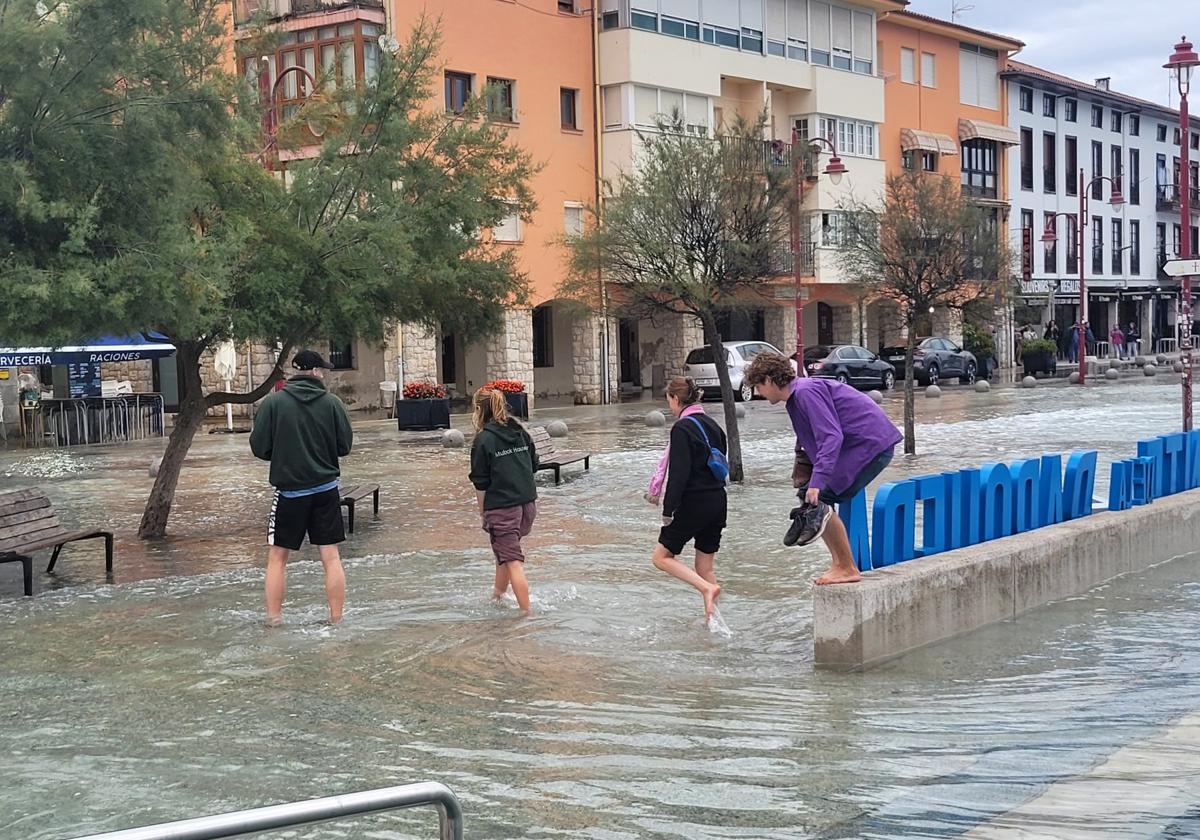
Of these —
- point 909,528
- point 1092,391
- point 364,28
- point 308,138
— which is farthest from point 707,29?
point 909,528

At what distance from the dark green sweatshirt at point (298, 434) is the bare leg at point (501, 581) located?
1.35m

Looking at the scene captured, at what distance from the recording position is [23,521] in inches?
425

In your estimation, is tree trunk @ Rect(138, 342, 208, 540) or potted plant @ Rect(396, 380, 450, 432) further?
potted plant @ Rect(396, 380, 450, 432)

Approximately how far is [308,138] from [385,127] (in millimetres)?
2787

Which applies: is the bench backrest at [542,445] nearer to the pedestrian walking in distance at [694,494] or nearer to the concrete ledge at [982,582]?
the concrete ledge at [982,582]

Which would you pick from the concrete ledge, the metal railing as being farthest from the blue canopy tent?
the metal railing

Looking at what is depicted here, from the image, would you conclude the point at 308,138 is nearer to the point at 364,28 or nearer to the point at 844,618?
the point at 844,618

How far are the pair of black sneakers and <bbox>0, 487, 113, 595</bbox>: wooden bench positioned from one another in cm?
592

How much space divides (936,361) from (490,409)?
34.8m

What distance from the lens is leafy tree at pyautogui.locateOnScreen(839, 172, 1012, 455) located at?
21.0 m

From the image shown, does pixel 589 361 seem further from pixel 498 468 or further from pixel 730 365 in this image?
pixel 498 468

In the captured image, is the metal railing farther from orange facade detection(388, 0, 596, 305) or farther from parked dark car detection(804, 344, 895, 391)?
parked dark car detection(804, 344, 895, 391)

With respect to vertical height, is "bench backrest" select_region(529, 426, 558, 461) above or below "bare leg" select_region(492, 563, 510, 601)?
above

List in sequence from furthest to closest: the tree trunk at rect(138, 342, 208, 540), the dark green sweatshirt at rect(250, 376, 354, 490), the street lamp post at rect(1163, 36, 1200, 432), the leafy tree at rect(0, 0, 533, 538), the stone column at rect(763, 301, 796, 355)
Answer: the stone column at rect(763, 301, 796, 355)
the street lamp post at rect(1163, 36, 1200, 432)
the tree trunk at rect(138, 342, 208, 540)
the leafy tree at rect(0, 0, 533, 538)
the dark green sweatshirt at rect(250, 376, 354, 490)
